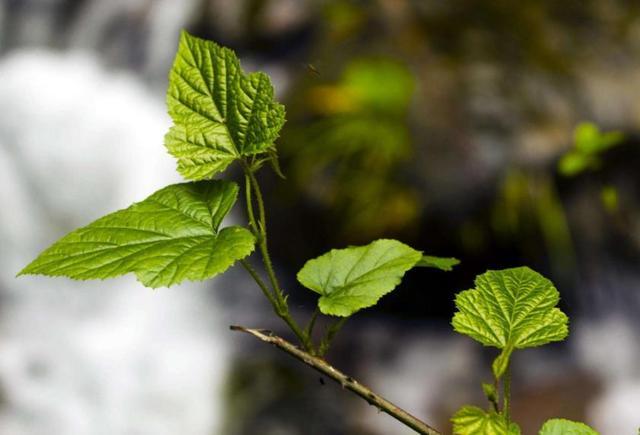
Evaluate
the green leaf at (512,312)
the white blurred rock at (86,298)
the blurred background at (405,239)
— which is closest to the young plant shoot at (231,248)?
the green leaf at (512,312)

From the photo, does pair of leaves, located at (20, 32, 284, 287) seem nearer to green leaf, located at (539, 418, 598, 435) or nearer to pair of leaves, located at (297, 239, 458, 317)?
pair of leaves, located at (297, 239, 458, 317)

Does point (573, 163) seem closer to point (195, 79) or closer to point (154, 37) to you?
point (154, 37)

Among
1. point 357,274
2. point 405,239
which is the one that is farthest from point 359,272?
point 405,239

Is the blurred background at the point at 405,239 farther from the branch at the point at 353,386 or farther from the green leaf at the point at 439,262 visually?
the branch at the point at 353,386

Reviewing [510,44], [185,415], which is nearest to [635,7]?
[510,44]

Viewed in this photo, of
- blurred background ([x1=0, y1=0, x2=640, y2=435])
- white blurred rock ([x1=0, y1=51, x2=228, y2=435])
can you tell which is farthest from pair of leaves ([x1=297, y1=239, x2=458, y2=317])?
white blurred rock ([x1=0, y1=51, x2=228, y2=435])
